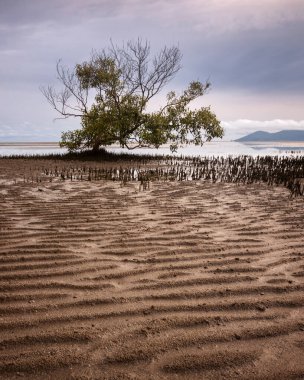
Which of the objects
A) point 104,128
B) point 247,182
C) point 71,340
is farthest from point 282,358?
point 104,128

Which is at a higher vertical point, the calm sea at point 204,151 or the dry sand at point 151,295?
the calm sea at point 204,151

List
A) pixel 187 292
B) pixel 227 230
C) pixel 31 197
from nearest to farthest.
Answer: pixel 187 292, pixel 227 230, pixel 31 197

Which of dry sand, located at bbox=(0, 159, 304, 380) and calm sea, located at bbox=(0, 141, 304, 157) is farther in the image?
calm sea, located at bbox=(0, 141, 304, 157)

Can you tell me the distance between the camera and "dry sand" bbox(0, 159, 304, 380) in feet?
7.00

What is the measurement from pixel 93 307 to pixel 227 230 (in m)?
2.68

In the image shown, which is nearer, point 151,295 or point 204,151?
point 151,295

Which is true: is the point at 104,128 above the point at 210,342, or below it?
above

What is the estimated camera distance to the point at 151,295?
296cm

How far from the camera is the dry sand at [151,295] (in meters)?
2.13

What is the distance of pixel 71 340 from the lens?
233cm

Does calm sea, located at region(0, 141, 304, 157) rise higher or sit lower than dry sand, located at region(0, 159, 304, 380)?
higher

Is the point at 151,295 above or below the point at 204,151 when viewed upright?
below

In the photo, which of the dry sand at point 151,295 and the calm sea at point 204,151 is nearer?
the dry sand at point 151,295

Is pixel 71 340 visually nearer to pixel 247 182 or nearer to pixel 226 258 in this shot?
pixel 226 258
